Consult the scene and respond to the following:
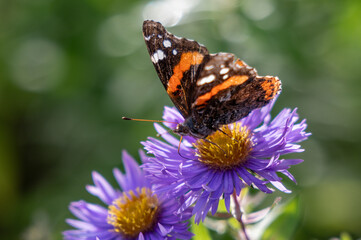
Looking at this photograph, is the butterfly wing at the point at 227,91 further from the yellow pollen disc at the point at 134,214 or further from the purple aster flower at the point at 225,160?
the yellow pollen disc at the point at 134,214

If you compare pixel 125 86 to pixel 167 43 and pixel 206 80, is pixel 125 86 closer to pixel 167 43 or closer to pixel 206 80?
pixel 167 43

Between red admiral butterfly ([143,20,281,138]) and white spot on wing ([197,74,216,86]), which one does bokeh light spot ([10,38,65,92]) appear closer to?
red admiral butterfly ([143,20,281,138])

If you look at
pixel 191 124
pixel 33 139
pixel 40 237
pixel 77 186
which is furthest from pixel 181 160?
pixel 33 139

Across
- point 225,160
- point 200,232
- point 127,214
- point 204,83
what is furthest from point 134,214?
point 204,83

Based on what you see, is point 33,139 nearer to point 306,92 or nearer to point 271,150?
point 306,92

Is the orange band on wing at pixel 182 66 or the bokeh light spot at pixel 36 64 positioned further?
the bokeh light spot at pixel 36 64

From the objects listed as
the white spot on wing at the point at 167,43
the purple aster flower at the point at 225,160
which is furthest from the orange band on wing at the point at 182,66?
the purple aster flower at the point at 225,160
